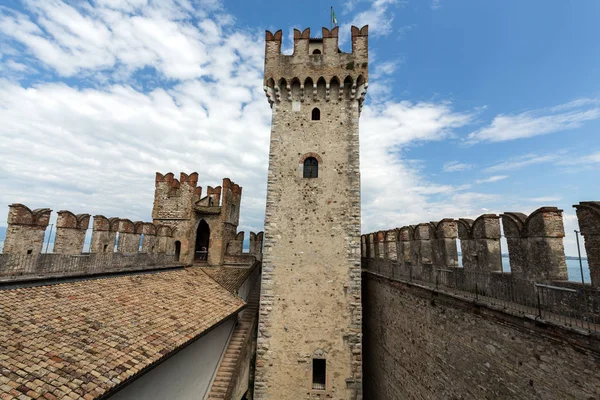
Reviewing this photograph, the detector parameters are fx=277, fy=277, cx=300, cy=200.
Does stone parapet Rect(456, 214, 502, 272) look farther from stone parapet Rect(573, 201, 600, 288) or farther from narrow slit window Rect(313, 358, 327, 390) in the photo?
narrow slit window Rect(313, 358, 327, 390)

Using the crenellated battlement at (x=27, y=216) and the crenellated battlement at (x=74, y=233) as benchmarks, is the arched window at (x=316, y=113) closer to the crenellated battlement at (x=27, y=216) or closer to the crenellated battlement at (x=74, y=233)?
the crenellated battlement at (x=74, y=233)

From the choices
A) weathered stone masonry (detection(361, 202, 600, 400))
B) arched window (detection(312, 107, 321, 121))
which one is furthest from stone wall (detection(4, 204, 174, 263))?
weathered stone masonry (detection(361, 202, 600, 400))

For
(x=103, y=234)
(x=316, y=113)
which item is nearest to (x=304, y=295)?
(x=316, y=113)

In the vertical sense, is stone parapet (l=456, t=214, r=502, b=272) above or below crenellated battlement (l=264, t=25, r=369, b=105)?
below

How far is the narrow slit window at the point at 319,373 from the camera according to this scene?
10.5 m

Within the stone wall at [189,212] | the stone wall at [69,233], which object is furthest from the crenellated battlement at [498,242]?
the stone wall at [69,233]

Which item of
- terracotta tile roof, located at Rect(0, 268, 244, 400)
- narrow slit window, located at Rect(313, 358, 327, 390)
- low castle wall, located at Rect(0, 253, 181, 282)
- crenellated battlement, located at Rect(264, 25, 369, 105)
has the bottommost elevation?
narrow slit window, located at Rect(313, 358, 327, 390)

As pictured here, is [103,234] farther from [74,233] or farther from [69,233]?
[69,233]

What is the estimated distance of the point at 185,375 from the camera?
28.5 feet

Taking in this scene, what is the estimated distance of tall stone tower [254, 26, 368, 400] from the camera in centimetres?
1061

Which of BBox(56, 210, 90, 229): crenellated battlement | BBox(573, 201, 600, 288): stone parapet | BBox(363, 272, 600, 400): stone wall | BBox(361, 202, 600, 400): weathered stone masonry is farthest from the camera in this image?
BBox(56, 210, 90, 229): crenellated battlement

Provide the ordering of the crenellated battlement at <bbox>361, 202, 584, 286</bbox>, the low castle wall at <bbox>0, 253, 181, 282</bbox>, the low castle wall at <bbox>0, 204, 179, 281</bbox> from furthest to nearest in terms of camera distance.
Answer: the low castle wall at <bbox>0, 204, 179, 281</bbox> → the low castle wall at <bbox>0, 253, 181, 282</bbox> → the crenellated battlement at <bbox>361, 202, 584, 286</bbox>

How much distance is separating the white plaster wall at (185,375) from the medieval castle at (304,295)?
0.07 metres

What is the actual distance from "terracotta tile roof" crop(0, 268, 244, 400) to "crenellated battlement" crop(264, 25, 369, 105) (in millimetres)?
9590
